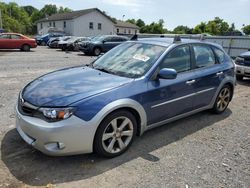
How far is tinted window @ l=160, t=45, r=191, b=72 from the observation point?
4332mm

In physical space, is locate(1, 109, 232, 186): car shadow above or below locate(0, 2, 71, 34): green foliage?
below

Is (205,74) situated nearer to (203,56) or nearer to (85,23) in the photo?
(203,56)

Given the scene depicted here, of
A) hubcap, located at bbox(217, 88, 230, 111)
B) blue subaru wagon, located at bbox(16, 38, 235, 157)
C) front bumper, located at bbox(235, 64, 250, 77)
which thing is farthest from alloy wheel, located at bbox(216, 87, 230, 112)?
front bumper, located at bbox(235, 64, 250, 77)

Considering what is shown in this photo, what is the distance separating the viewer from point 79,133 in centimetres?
327

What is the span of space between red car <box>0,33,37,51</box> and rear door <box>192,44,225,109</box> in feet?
60.0

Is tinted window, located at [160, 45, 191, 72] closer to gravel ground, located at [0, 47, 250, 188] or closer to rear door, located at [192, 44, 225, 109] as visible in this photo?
rear door, located at [192, 44, 225, 109]

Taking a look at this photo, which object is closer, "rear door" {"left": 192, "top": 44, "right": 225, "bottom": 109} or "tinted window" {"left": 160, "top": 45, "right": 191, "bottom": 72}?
"tinted window" {"left": 160, "top": 45, "right": 191, "bottom": 72}

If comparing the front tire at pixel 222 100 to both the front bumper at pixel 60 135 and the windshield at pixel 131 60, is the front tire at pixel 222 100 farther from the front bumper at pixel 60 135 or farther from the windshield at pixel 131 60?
the front bumper at pixel 60 135

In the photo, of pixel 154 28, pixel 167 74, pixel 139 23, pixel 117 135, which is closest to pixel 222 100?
pixel 167 74

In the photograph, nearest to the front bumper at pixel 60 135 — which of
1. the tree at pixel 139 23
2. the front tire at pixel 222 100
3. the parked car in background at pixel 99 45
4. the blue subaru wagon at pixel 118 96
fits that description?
the blue subaru wagon at pixel 118 96

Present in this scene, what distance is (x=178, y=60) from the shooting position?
456 centimetres

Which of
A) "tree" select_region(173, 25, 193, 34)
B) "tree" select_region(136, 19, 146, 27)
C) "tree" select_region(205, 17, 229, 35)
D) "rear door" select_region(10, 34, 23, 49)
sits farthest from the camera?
"tree" select_region(136, 19, 146, 27)

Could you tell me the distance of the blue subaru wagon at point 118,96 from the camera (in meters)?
3.26

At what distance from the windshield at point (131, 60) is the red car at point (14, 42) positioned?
690 inches
